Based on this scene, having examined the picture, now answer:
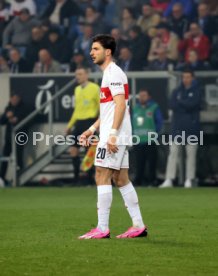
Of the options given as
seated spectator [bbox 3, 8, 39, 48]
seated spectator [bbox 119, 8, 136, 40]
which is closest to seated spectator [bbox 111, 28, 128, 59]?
seated spectator [bbox 119, 8, 136, 40]

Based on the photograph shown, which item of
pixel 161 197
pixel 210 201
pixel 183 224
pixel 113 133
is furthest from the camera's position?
pixel 161 197

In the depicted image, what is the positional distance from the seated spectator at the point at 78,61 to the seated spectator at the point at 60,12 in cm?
128

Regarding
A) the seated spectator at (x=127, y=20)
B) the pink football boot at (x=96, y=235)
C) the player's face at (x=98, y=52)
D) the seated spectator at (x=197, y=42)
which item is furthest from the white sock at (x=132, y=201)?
the seated spectator at (x=127, y=20)

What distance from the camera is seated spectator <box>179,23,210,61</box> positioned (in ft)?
74.8

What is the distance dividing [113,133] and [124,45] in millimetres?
13439

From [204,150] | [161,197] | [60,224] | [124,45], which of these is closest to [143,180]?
[204,150]

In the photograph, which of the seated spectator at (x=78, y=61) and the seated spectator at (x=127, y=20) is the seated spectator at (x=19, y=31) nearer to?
the seated spectator at (x=78, y=61)

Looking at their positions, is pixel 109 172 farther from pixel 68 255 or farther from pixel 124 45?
Answer: pixel 124 45

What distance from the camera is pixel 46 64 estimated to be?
942 inches

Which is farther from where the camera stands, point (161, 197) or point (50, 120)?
point (50, 120)

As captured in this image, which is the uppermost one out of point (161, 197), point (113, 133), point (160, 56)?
point (160, 56)

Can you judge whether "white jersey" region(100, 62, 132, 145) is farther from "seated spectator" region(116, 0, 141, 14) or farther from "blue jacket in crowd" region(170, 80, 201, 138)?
"seated spectator" region(116, 0, 141, 14)

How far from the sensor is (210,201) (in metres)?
16.8

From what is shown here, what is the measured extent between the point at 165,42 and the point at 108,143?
13.3 metres
